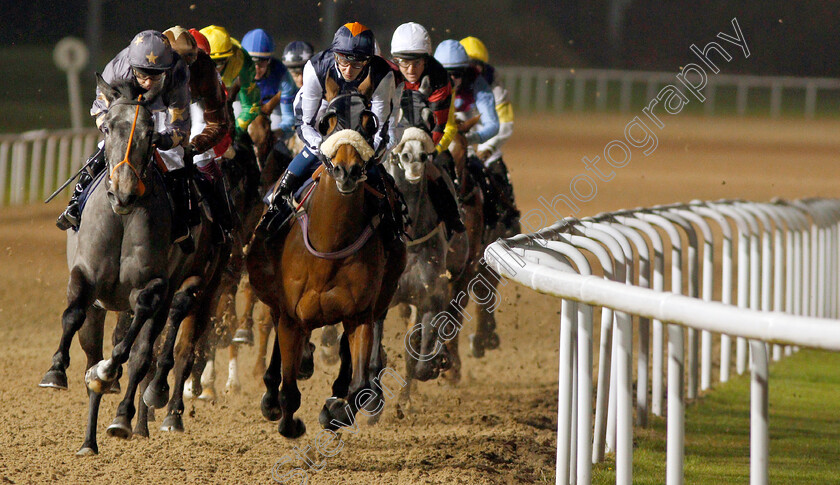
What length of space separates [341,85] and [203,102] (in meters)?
0.76

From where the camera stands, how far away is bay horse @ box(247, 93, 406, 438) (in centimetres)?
483

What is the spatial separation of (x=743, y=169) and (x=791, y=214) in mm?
13485

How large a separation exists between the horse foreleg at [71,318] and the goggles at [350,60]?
5.03ft

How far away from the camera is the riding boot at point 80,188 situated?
4.96 meters

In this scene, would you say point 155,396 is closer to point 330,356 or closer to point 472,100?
point 330,356

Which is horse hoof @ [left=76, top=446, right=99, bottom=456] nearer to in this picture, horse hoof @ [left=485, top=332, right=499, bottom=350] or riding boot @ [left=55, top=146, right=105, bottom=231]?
riding boot @ [left=55, top=146, right=105, bottom=231]

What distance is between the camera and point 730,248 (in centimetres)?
689

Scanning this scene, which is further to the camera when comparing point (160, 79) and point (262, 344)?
point (262, 344)

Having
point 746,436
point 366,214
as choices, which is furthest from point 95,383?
point 746,436

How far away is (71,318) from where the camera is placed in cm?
462

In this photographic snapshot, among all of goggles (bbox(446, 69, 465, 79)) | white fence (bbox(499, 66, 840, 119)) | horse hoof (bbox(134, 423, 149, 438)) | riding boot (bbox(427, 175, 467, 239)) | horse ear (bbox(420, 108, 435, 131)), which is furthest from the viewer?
white fence (bbox(499, 66, 840, 119))

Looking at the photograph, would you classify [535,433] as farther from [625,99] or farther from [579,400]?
[625,99]

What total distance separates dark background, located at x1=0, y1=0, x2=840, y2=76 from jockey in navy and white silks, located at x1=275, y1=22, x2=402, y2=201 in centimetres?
2826

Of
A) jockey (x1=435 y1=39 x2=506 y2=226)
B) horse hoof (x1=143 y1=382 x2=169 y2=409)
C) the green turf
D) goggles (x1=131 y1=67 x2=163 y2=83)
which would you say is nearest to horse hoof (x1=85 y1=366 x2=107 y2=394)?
horse hoof (x1=143 y1=382 x2=169 y2=409)
